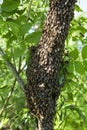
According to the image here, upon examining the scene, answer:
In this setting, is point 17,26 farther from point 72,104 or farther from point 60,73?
point 72,104

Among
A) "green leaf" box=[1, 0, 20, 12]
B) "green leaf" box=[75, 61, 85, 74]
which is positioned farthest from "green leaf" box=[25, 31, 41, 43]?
"green leaf" box=[75, 61, 85, 74]

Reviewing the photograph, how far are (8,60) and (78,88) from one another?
70 centimetres

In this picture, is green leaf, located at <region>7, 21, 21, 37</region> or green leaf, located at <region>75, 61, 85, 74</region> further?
green leaf, located at <region>75, 61, 85, 74</region>

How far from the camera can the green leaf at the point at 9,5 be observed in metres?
2.02

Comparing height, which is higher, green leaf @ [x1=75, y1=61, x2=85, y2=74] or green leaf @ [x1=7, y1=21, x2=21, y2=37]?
green leaf @ [x1=7, y1=21, x2=21, y2=37]

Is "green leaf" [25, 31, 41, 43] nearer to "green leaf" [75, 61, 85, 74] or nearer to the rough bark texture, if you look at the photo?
the rough bark texture

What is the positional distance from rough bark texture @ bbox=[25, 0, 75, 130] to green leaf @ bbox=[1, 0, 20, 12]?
0.21 metres

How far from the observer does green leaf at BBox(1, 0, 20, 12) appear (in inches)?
79.6

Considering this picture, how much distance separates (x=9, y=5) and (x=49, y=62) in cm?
43

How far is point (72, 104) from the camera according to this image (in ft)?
7.76

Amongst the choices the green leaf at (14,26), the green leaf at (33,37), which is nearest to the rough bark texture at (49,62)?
the green leaf at (33,37)

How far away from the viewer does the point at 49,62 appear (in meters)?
1.97

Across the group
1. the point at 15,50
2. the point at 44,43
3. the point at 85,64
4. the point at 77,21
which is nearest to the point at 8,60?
the point at 15,50

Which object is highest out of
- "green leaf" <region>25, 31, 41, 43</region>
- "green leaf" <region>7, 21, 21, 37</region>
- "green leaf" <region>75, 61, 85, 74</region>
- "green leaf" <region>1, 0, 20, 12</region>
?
"green leaf" <region>1, 0, 20, 12</region>
